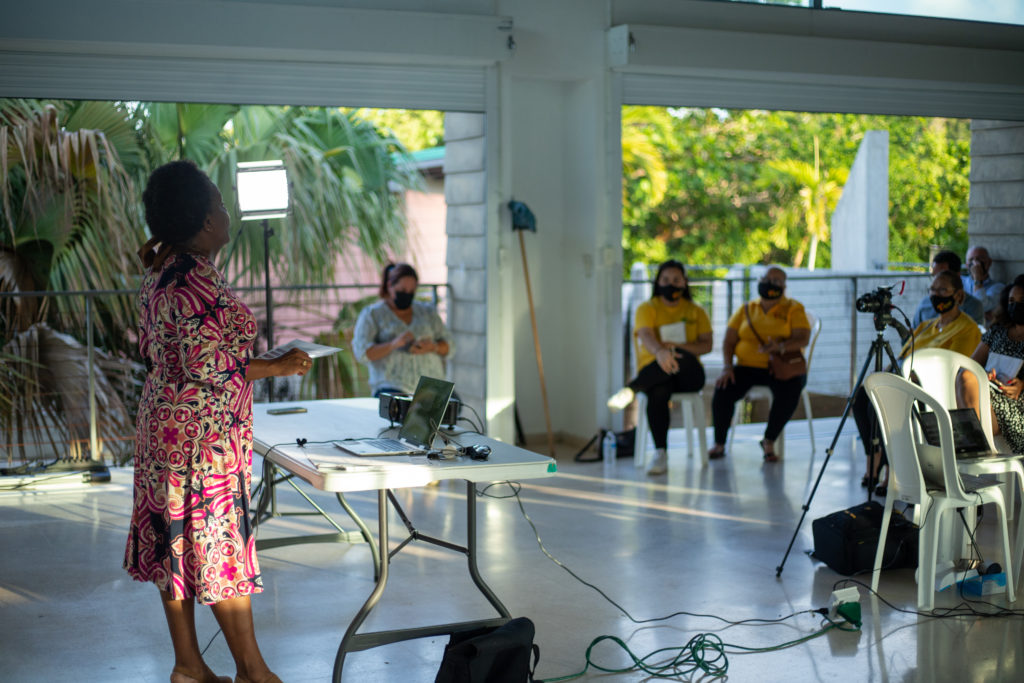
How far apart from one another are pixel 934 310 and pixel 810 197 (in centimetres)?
1392

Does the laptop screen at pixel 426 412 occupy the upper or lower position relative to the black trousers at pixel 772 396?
upper

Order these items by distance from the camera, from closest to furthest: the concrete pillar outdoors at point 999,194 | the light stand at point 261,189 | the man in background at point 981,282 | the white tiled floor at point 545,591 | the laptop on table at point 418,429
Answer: the laptop on table at point 418,429 → the white tiled floor at point 545,591 → the light stand at point 261,189 → the man in background at point 981,282 → the concrete pillar outdoors at point 999,194

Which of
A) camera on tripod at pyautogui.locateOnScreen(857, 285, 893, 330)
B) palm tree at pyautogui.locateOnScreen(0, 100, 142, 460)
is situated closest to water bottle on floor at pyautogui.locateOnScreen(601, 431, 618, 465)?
camera on tripod at pyautogui.locateOnScreen(857, 285, 893, 330)

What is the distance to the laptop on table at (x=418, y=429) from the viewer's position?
306 centimetres

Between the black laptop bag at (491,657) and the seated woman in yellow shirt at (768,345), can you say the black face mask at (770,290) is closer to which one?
the seated woman in yellow shirt at (768,345)

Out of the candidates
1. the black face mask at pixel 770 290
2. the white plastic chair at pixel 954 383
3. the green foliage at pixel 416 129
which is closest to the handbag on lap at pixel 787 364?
the black face mask at pixel 770 290

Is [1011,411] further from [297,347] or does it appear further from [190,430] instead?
[190,430]

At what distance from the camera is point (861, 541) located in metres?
4.01

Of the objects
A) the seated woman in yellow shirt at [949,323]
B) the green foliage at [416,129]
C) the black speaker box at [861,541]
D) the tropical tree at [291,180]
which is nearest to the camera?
the black speaker box at [861,541]

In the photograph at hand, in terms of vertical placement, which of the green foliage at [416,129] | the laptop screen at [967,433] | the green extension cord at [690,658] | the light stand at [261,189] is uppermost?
the green foliage at [416,129]

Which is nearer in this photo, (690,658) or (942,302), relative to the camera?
(690,658)

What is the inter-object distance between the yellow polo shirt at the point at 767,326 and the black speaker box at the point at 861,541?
7.09ft

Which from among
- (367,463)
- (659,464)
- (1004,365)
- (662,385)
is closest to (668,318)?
(662,385)

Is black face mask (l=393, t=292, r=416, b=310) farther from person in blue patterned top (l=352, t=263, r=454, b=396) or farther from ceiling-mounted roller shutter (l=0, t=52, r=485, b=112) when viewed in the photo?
ceiling-mounted roller shutter (l=0, t=52, r=485, b=112)
